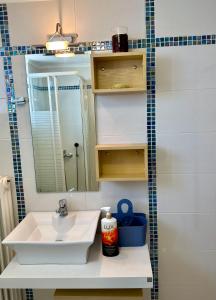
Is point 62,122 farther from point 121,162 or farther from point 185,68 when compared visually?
point 185,68

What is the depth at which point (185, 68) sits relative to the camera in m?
1.63

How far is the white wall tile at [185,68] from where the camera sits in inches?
63.4

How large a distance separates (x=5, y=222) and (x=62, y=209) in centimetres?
36

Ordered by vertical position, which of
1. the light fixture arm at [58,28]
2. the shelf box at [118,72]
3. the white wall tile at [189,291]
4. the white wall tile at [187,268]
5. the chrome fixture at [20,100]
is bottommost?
the white wall tile at [189,291]

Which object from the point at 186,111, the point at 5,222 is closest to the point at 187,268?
the point at 186,111

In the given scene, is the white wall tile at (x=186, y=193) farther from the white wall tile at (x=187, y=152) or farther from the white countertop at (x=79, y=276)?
the white countertop at (x=79, y=276)

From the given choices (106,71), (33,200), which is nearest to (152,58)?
(106,71)

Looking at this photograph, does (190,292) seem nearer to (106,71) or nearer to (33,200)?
(33,200)

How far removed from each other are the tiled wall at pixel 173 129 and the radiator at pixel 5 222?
0.12m

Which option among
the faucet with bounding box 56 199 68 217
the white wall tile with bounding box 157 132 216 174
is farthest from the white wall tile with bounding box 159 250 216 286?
the faucet with bounding box 56 199 68 217

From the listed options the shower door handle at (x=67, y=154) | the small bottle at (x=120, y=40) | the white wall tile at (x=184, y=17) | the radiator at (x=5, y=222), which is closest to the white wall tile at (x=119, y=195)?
the shower door handle at (x=67, y=154)

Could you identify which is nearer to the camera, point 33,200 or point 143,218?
point 143,218

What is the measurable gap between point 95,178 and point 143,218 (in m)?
0.39

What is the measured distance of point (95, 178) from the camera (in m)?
1.75
